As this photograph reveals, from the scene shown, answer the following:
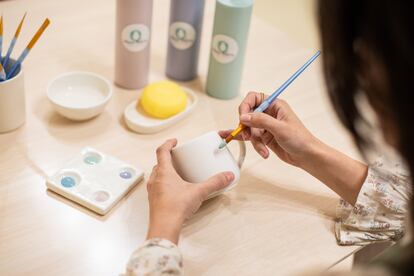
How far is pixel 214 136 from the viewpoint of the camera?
2.64 feet

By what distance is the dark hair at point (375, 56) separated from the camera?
0.42 metres

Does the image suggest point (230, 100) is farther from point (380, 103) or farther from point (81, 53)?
point (380, 103)

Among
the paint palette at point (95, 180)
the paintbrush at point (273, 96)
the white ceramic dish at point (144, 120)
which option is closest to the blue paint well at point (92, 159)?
the paint palette at point (95, 180)

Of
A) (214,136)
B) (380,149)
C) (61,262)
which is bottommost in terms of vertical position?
(61,262)

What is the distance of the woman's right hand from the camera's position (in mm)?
837

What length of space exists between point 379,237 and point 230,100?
1.33 ft

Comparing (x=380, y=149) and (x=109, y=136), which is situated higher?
(x=380, y=149)

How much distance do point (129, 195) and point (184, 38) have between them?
369mm

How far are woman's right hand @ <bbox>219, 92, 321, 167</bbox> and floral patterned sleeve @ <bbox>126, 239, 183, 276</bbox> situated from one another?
0.24 meters

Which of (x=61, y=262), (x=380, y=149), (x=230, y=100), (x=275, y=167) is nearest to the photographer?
(x=380, y=149)

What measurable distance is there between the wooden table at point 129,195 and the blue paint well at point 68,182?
0.8 inches

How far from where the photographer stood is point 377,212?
0.83 meters

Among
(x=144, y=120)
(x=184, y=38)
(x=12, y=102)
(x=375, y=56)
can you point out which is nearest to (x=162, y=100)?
(x=144, y=120)

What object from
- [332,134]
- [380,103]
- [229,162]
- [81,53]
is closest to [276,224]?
[229,162]
